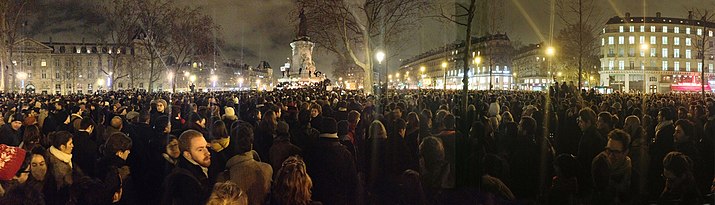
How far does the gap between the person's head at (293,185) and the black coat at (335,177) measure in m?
1.40

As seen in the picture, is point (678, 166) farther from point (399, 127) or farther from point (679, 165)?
point (399, 127)

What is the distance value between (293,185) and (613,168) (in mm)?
3716

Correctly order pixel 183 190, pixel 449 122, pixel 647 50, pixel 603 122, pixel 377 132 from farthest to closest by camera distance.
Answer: pixel 647 50, pixel 449 122, pixel 603 122, pixel 377 132, pixel 183 190

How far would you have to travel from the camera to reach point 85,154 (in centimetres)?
652

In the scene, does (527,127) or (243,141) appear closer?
(243,141)

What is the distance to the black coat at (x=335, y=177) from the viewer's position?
17.4 feet

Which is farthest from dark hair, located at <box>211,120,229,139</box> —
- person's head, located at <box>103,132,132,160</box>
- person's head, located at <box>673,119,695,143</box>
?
person's head, located at <box>673,119,695,143</box>

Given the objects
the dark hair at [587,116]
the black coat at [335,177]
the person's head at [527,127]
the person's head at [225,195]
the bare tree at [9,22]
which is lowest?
the black coat at [335,177]

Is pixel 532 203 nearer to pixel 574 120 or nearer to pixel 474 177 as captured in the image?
pixel 474 177

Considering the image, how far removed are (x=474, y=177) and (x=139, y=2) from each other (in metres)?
44.5

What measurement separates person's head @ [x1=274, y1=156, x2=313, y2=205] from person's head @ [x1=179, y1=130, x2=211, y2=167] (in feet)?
3.91

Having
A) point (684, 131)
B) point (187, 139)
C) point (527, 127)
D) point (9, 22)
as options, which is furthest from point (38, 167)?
point (9, 22)

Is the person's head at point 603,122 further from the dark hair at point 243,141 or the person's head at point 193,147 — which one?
the person's head at point 193,147

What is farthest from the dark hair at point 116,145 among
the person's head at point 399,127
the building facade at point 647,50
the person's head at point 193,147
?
the building facade at point 647,50
